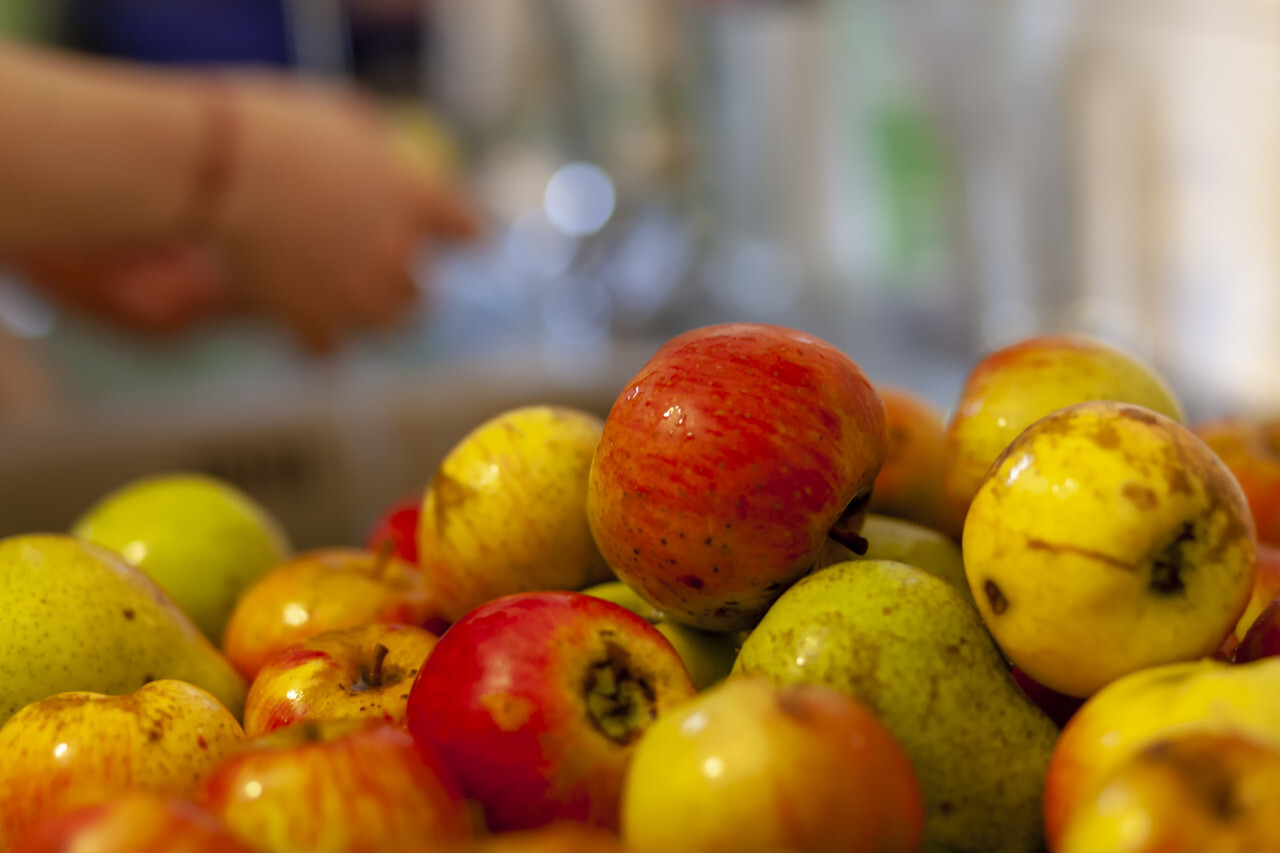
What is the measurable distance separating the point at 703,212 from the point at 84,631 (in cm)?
282

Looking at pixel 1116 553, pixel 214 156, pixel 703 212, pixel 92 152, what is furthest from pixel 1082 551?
pixel 703 212

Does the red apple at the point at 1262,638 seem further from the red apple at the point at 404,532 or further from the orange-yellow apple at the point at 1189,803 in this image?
the red apple at the point at 404,532

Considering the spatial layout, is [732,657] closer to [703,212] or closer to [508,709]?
[508,709]

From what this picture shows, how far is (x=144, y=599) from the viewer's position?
1.94 ft

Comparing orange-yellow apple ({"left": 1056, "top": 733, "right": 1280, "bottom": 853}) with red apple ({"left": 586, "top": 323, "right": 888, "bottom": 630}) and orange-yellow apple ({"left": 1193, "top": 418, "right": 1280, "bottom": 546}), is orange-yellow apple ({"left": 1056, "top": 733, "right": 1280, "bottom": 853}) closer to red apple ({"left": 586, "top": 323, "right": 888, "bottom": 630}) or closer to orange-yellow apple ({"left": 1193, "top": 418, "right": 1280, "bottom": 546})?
red apple ({"left": 586, "top": 323, "right": 888, "bottom": 630})

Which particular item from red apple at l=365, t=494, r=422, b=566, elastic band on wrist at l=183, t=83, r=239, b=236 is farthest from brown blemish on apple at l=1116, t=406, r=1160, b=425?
elastic band on wrist at l=183, t=83, r=239, b=236

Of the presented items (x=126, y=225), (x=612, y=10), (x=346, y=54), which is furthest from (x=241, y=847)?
(x=346, y=54)

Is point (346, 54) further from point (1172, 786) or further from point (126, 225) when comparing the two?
point (1172, 786)

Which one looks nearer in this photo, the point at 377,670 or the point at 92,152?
the point at 377,670

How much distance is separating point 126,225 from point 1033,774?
1519 mm

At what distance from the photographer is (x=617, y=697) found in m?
0.46

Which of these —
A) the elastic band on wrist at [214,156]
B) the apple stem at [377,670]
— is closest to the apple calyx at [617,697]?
the apple stem at [377,670]

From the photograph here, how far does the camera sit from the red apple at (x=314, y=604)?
2.03ft

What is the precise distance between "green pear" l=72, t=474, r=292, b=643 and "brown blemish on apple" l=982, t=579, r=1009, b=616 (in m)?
0.53
